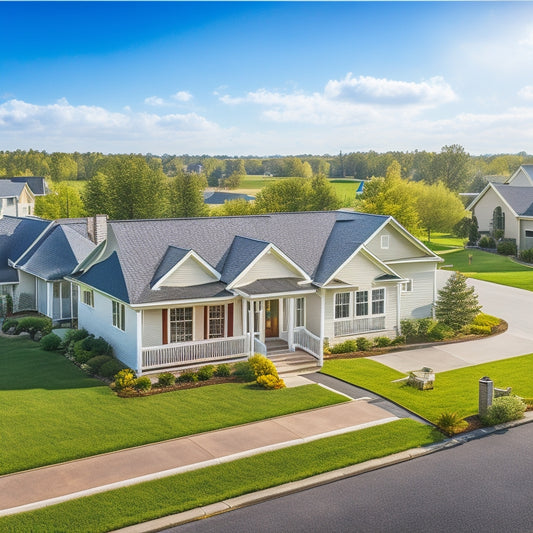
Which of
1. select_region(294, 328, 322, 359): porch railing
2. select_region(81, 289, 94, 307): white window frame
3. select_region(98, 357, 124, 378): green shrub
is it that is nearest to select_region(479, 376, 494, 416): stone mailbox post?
select_region(294, 328, 322, 359): porch railing

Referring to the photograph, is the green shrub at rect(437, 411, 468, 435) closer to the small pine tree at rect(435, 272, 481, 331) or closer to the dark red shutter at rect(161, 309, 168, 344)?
the dark red shutter at rect(161, 309, 168, 344)

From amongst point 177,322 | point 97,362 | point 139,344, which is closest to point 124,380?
point 139,344

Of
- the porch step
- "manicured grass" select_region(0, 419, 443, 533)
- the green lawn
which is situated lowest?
"manicured grass" select_region(0, 419, 443, 533)

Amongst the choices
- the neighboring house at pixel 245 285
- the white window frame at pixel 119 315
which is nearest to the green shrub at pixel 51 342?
the neighboring house at pixel 245 285

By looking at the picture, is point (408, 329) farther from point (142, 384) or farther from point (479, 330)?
point (142, 384)

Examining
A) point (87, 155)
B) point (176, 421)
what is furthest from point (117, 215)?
point (87, 155)

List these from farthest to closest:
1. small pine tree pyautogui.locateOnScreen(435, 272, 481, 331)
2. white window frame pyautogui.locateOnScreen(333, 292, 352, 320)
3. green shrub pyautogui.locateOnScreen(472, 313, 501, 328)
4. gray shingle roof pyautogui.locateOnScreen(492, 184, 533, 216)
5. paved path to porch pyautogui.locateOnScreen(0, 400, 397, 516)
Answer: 1. gray shingle roof pyautogui.locateOnScreen(492, 184, 533, 216)
2. green shrub pyautogui.locateOnScreen(472, 313, 501, 328)
3. small pine tree pyautogui.locateOnScreen(435, 272, 481, 331)
4. white window frame pyautogui.locateOnScreen(333, 292, 352, 320)
5. paved path to porch pyautogui.locateOnScreen(0, 400, 397, 516)

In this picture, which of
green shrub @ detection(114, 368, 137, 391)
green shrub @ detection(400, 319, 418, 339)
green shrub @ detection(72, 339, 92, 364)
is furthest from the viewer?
green shrub @ detection(400, 319, 418, 339)
